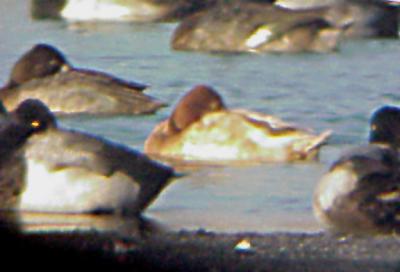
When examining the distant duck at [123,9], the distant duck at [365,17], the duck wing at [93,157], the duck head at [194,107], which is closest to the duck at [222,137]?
the duck head at [194,107]

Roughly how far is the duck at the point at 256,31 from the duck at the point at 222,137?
6862 millimetres

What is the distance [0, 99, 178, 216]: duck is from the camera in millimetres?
9602

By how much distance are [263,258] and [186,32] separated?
12222mm

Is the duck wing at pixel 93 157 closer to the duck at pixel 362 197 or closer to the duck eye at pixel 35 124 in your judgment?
the duck eye at pixel 35 124

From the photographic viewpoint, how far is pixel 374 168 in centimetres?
925

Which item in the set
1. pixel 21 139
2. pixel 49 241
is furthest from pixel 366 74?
pixel 49 241

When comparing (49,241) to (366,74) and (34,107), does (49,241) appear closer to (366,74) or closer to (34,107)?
(34,107)

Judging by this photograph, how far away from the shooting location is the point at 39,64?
1565cm

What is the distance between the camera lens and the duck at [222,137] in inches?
486

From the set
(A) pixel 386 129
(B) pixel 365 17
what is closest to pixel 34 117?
(A) pixel 386 129

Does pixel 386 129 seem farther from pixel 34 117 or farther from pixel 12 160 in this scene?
pixel 12 160

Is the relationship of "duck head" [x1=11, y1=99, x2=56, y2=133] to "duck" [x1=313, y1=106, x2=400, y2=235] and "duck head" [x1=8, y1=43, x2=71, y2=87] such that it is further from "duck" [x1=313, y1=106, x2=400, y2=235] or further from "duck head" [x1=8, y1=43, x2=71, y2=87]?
"duck head" [x1=8, y1=43, x2=71, y2=87]

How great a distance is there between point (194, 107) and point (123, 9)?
38.1 feet

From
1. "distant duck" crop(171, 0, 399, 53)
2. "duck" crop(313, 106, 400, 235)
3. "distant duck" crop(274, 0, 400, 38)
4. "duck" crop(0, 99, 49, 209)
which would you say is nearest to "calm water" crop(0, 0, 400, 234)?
"duck" crop(313, 106, 400, 235)
